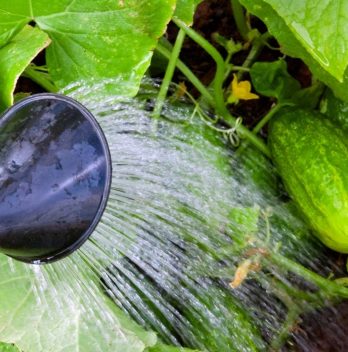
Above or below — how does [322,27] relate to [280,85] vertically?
above

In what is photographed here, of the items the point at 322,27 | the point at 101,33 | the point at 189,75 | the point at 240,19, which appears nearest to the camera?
the point at 322,27

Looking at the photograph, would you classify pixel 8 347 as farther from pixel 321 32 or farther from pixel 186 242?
pixel 321 32

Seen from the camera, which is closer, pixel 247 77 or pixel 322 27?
pixel 322 27

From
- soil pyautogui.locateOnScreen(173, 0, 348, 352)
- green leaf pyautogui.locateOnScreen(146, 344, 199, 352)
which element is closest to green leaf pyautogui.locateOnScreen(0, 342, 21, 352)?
green leaf pyautogui.locateOnScreen(146, 344, 199, 352)

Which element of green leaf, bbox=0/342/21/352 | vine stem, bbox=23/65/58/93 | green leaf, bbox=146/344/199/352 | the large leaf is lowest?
green leaf, bbox=0/342/21/352

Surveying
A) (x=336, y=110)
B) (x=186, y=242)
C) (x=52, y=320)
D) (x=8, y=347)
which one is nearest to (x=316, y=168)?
(x=336, y=110)

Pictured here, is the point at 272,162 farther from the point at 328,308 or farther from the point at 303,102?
the point at 328,308

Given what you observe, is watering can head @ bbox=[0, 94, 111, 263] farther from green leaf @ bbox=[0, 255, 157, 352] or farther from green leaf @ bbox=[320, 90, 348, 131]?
green leaf @ bbox=[320, 90, 348, 131]
